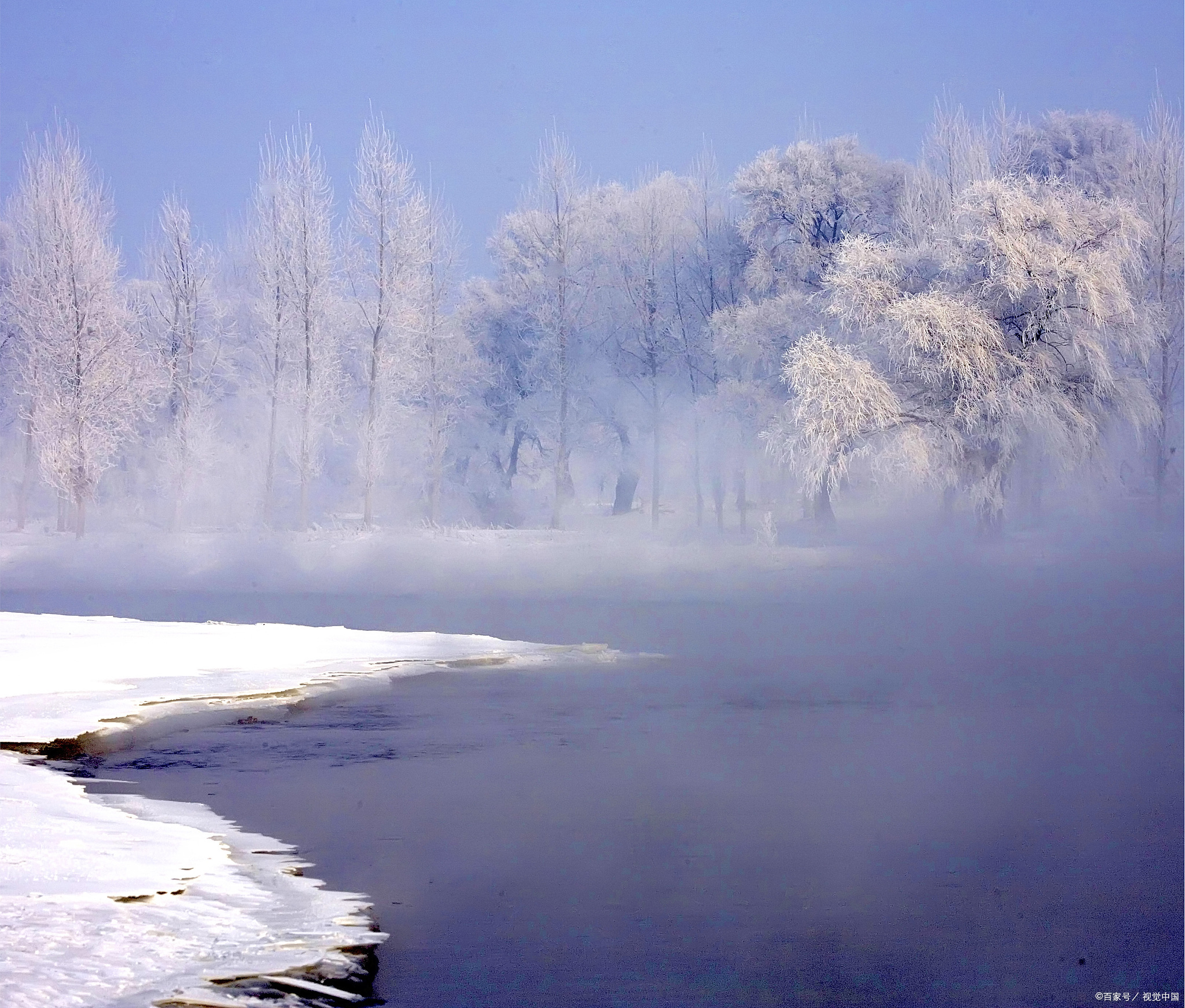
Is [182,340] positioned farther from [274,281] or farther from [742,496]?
[742,496]

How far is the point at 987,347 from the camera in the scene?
30.8 metres

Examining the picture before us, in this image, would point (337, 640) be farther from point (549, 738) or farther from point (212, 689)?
point (549, 738)

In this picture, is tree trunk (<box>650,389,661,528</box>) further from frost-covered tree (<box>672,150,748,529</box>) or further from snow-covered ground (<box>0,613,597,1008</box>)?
snow-covered ground (<box>0,613,597,1008</box>)

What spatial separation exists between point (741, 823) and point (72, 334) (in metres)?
35.7

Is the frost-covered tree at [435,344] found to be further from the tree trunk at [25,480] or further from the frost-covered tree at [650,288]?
the tree trunk at [25,480]

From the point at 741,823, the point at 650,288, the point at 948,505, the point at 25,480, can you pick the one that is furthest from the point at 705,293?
the point at 741,823

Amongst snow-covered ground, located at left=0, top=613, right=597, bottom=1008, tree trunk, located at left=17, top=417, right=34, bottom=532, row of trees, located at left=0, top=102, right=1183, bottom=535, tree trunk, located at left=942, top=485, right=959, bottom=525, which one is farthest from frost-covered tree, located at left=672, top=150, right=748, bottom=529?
snow-covered ground, located at left=0, top=613, right=597, bottom=1008

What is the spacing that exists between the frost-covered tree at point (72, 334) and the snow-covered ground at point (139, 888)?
27.0 metres

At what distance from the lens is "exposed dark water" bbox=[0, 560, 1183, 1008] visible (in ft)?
21.4

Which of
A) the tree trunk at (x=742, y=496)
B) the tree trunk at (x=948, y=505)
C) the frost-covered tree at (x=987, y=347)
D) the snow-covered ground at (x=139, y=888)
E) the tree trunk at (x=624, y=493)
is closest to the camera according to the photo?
the snow-covered ground at (x=139, y=888)

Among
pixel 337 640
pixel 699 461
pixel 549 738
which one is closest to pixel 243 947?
pixel 549 738

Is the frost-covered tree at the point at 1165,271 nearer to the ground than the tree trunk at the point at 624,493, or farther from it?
farther from it

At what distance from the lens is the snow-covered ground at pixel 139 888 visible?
5.70 metres

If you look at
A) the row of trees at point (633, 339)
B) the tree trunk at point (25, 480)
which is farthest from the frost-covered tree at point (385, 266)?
the tree trunk at point (25, 480)
